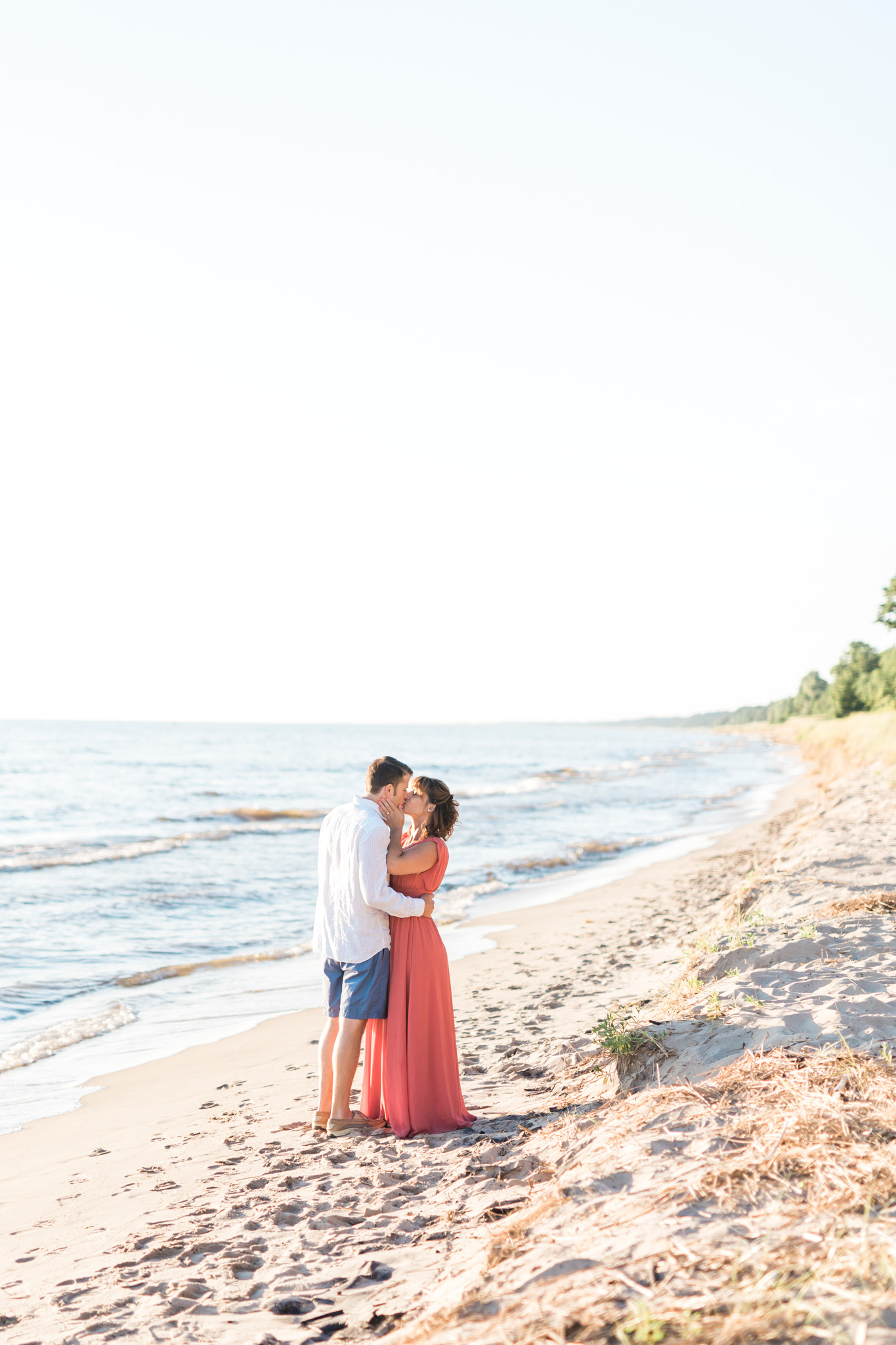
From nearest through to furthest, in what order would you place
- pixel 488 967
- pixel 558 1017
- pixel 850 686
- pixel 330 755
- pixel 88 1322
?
pixel 88 1322 < pixel 558 1017 < pixel 488 967 < pixel 850 686 < pixel 330 755

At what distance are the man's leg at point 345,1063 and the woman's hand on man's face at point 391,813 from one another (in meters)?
1.09

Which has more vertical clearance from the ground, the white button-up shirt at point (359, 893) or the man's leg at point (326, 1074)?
the white button-up shirt at point (359, 893)

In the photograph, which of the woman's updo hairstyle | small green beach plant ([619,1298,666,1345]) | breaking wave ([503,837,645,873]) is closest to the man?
the woman's updo hairstyle

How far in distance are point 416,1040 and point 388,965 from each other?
43cm

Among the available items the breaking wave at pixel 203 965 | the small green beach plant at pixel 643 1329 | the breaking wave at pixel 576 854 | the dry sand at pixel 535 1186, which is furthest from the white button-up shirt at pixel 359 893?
the breaking wave at pixel 576 854

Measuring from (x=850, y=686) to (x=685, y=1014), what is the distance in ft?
176

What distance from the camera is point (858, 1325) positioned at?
6.64ft

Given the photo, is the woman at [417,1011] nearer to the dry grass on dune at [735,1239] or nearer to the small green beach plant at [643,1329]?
the dry grass on dune at [735,1239]

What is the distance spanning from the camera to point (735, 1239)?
2.57 meters

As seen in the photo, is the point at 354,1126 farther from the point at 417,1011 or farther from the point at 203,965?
the point at 203,965

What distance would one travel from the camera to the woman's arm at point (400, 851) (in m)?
5.09

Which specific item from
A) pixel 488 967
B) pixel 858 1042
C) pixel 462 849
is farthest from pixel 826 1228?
pixel 462 849

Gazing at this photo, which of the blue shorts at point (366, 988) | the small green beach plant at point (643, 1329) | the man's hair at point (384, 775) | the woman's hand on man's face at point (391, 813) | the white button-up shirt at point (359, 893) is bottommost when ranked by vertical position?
the blue shorts at point (366, 988)

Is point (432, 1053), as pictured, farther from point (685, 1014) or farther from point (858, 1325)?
point (858, 1325)
